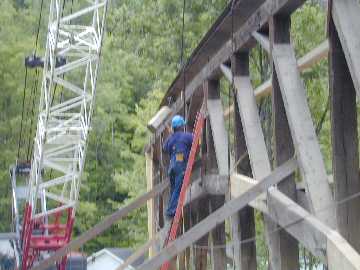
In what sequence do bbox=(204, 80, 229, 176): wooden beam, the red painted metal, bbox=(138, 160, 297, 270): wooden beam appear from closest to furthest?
bbox=(138, 160, 297, 270): wooden beam → bbox=(204, 80, 229, 176): wooden beam → the red painted metal

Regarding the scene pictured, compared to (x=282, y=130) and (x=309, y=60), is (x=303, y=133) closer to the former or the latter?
(x=282, y=130)

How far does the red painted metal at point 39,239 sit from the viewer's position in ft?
81.6

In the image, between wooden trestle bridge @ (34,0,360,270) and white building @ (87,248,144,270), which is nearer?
wooden trestle bridge @ (34,0,360,270)

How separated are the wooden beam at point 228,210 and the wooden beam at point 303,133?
0.28 m

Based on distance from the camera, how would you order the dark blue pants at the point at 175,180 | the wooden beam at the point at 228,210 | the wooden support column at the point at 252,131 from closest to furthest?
the wooden beam at the point at 228,210, the wooden support column at the point at 252,131, the dark blue pants at the point at 175,180

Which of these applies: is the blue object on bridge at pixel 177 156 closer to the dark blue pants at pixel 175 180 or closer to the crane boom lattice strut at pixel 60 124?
the dark blue pants at pixel 175 180

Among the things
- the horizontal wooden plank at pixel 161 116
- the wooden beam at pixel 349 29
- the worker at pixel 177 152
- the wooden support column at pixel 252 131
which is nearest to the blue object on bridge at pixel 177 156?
the worker at pixel 177 152

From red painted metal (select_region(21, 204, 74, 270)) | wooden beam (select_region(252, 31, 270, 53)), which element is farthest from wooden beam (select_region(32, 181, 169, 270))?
red painted metal (select_region(21, 204, 74, 270))

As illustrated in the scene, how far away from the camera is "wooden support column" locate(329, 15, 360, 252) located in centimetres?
553

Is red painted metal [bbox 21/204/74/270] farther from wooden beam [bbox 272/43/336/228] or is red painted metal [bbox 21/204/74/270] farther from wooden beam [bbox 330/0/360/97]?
wooden beam [bbox 330/0/360/97]

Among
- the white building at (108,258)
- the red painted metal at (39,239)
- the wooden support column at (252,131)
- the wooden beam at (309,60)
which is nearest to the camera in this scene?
the wooden beam at (309,60)

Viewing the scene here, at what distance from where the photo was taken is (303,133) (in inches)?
243

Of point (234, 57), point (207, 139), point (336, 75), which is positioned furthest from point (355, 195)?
point (207, 139)

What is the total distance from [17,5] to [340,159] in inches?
1995
